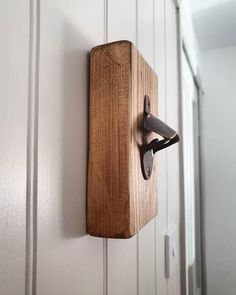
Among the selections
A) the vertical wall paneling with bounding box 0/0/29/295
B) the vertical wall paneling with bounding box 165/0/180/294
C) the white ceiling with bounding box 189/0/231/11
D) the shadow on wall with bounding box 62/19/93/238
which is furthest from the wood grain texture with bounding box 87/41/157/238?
the white ceiling with bounding box 189/0/231/11

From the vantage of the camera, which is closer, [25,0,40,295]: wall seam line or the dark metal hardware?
[25,0,40,295]: wall seam line

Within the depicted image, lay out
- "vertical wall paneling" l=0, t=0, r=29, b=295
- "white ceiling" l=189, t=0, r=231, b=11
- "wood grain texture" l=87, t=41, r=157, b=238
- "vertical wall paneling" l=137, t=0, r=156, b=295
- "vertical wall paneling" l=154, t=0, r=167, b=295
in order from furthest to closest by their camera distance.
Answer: "white ceiling" l=189, t=0, r=231, b=11, "vertical wall paneling" l=154, t=0, r=167, b=295, "vertical wall paneling" l=137, t=0, r=156, b=295, "wood grain texture" l=87, t=41, r=157, b=238, "vertical wall paneling" l=0, t=0, r=29, b=295

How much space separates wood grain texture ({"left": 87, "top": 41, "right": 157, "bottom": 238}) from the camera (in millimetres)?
341

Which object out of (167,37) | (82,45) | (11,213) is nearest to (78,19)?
(82,45)

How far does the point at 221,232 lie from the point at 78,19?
→ 1.90m

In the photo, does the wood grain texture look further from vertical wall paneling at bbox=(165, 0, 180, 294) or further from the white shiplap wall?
vertical wall paneling at bbox=(165, 0, 180, 294)

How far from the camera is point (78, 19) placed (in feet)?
1.14

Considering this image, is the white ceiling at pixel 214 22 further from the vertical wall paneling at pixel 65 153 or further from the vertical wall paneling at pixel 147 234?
the vertical wall paneling at pixel 65 153

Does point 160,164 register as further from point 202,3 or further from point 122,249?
point 202,3

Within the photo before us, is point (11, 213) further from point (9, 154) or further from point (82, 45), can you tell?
point (82, 45)

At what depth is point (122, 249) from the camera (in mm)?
450

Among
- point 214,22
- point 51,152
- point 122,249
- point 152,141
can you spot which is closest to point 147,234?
point 122,249

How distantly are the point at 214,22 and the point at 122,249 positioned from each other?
1538mm

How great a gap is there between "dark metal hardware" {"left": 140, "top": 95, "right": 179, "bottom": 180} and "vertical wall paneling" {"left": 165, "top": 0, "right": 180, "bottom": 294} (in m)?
0.35
